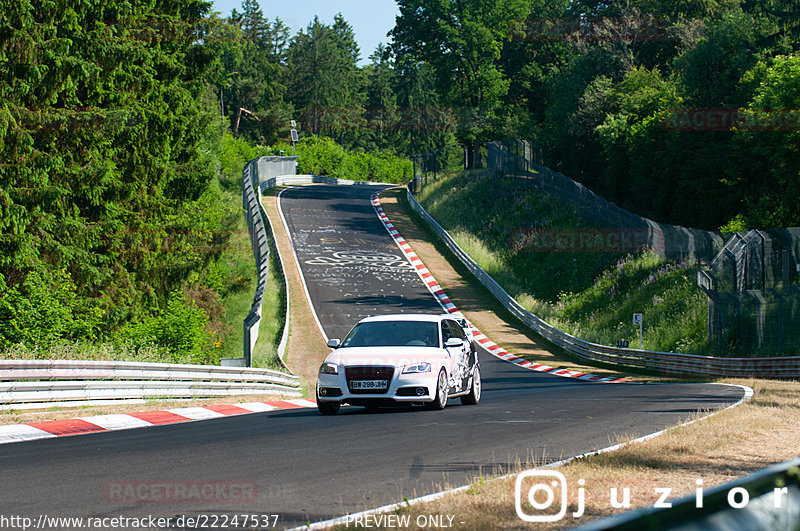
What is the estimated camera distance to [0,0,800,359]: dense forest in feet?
91.2

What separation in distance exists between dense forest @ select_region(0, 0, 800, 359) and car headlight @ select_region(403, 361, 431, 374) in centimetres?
1269

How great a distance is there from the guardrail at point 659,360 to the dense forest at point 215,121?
15.0 metres

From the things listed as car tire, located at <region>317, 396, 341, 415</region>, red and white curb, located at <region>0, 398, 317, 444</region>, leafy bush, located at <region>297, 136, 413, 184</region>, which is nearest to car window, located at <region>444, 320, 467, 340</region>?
car tire, located at <region>317, 396, 341, 415</region>

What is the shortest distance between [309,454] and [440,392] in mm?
5138

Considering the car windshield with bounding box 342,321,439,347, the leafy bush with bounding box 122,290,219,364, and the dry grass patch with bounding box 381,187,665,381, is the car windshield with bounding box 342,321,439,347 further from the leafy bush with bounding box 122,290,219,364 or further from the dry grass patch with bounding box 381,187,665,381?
the dry grass patch with bounding box 381,187,665,381

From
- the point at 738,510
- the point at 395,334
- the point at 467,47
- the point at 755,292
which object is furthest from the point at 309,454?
the point at 467,47

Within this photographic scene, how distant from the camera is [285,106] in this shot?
139m

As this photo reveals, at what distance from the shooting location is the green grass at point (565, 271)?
3516 centimetres

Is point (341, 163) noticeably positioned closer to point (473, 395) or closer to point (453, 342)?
point (473, 395)

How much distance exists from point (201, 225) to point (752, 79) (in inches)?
1402

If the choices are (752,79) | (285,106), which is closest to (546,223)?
(752,79)

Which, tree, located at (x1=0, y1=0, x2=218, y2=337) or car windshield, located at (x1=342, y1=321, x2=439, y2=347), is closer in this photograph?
car windshield, located at (x1=342, y1=321, x2=439, y2=347)

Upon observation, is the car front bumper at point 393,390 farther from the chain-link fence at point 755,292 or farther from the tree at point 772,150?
the tree at point 772,150

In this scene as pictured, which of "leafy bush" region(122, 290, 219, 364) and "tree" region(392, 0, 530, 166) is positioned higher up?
"tree" region(392, 0, 530, 166)
